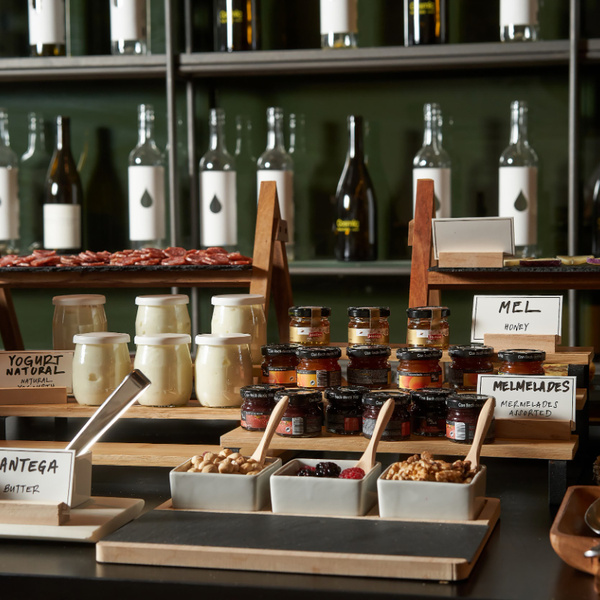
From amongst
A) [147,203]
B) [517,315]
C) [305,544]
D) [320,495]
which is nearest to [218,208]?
[147,203]

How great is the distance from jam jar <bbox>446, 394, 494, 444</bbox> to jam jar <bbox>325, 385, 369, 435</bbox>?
0.12m

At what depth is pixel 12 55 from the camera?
2.59 m

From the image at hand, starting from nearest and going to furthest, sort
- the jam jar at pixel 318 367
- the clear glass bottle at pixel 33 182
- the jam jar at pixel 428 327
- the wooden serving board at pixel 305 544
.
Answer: the wooden serving board at pixel 305 544, the jam jar at pixel 318 367, the jam jar at pixel 428 327, the clear glass bottle at pixel 33 182

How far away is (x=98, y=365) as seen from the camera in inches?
53.3

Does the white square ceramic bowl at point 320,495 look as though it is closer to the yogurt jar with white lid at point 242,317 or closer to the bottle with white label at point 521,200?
the yogurt jar with white lid at point 242,317

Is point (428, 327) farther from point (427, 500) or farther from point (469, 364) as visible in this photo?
Result: point (427, 500)

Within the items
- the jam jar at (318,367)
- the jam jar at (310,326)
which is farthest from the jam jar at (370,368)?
the jam jar at (310,326)

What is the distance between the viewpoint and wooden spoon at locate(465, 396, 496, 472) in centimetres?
108

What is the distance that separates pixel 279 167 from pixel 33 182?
0.74 metres

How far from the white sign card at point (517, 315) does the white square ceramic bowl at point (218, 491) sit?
57cm

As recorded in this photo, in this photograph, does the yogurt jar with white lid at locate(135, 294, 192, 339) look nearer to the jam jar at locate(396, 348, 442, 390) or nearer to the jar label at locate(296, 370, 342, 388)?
the jar label at locate(296, 370, 342, 388)

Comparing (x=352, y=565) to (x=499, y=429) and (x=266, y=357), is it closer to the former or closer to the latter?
(x=499, y=429)

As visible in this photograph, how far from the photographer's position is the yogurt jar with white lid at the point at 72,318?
5.00 ft

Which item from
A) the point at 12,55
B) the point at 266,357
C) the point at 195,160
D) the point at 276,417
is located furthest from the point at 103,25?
the point at 276,417
